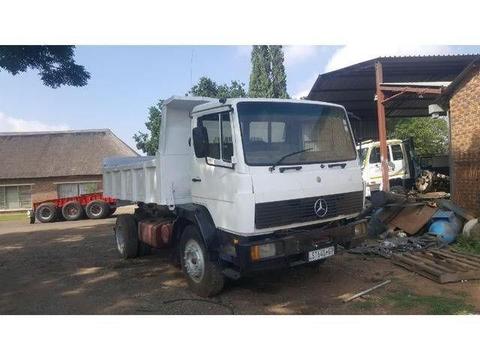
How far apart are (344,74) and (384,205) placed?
5949 millimetres

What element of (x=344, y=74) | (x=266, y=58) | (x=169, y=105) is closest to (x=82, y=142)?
(x=266, y=58)

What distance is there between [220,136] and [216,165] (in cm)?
36

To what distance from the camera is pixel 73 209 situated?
730 inches

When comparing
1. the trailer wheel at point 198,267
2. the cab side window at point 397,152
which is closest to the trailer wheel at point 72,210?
the cab side window at point 397,152

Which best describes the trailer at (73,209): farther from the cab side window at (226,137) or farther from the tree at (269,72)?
the tree at (269,72)

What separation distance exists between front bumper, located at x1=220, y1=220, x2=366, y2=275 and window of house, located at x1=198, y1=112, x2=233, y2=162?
39.3 inches

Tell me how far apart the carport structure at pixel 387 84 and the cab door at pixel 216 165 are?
4916 mm

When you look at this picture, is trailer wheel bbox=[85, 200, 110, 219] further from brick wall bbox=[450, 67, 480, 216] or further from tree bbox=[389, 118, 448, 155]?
tree bbox=[389, 118, 448, 155]

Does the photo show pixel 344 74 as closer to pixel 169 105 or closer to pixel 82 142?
pixel 169 105

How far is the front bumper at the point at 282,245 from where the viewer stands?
4434 mm

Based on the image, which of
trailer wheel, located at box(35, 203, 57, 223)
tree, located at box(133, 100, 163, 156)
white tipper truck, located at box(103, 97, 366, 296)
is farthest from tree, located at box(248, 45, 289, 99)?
white tipper truck, located at box(103, 97, 366, 296)

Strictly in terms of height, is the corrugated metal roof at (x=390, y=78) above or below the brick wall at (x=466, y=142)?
above

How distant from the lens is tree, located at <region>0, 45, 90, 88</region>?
731cm

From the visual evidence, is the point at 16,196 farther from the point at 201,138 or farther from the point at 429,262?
the point at 429,262
